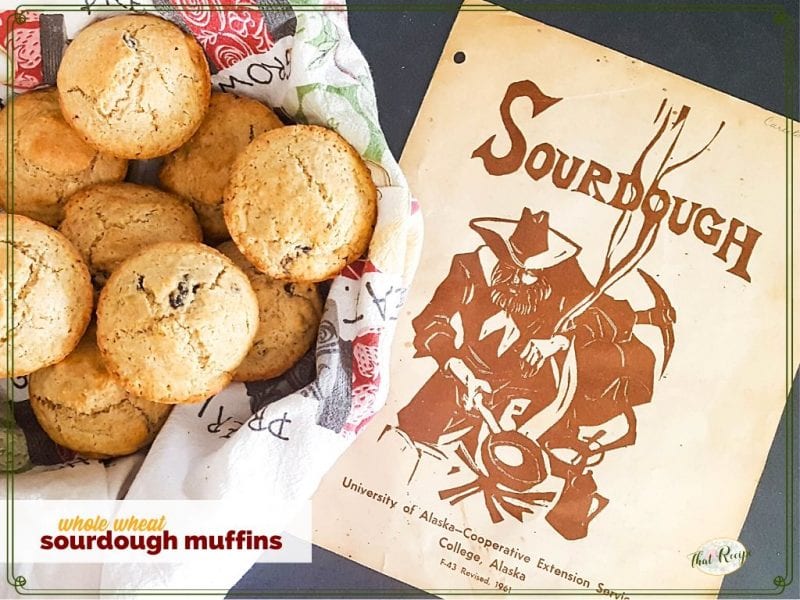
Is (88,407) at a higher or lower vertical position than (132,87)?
lower

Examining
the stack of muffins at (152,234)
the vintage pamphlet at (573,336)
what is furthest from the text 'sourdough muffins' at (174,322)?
the vintage pamphlet at (573,336)

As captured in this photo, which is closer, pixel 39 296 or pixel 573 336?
pixel 39 296

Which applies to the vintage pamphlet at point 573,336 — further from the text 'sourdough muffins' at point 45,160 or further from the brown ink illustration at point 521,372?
the text 'sourdough muffins' at point 45,160

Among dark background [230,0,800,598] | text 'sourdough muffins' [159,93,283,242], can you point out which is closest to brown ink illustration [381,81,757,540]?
dark background [230,0,800,598]

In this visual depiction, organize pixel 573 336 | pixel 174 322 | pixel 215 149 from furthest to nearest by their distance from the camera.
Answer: pixel 573 336 → pixel 215 149 → pixel 174 322

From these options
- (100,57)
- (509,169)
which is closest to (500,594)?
(509,169)

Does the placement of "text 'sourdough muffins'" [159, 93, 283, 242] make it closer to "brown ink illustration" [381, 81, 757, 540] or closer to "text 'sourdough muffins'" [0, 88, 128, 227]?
"text 'sourdough muffins'" [0, 88, 128, 227]

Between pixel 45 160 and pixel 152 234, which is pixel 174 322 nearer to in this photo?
pixel 152 234

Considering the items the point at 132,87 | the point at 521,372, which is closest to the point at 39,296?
the point at 132,87
